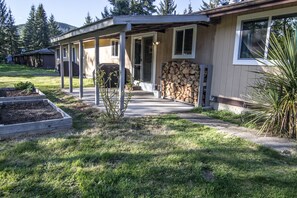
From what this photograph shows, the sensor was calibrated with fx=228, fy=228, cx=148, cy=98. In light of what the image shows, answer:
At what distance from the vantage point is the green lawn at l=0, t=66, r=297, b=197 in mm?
2332

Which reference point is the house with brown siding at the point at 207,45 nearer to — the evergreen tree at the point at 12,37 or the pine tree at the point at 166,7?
the pine tree at the point at 166,7

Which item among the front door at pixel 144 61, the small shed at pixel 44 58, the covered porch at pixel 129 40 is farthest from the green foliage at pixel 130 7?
the front door at pixel 144 61

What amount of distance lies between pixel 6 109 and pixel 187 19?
4.75 meters

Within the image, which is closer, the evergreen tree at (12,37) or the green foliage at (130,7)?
the green foliage at (130,7)

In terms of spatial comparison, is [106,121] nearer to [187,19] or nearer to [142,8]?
[187,19]

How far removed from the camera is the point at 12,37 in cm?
4278

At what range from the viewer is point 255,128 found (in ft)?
14.6

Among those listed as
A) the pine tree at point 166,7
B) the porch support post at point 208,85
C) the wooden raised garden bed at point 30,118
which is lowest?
the wooden raised garden bed at point 30,118

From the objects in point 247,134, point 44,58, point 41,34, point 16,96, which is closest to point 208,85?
point 247,134

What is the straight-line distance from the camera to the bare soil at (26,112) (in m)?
4.48

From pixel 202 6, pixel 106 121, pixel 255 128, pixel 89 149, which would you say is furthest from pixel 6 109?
pixel 202 6

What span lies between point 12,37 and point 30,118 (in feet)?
152

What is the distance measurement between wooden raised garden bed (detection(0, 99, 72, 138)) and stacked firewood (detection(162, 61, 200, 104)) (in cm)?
347

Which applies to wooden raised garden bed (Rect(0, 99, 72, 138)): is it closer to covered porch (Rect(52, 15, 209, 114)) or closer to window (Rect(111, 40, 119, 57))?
covered porch (Rect(52, 15, 209, 114))
